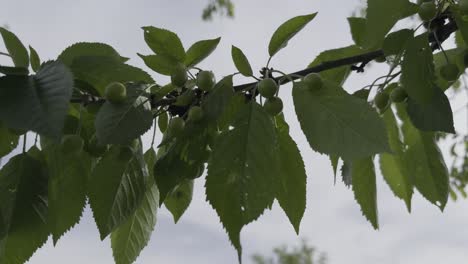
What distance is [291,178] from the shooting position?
112cm

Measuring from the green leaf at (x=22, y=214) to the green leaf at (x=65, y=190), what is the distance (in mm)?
21

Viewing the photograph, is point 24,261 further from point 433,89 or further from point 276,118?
point 433,89

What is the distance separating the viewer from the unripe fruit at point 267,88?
112cm

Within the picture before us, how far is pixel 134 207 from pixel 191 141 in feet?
0.56

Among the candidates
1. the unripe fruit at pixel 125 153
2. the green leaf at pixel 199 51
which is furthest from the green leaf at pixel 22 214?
the green leaf at pixel 199 51

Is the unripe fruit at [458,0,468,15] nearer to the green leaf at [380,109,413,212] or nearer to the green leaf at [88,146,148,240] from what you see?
the green leaf at [380,109,413,212]

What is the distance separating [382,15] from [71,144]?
0.61 m

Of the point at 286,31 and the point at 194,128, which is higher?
the point at 286,31

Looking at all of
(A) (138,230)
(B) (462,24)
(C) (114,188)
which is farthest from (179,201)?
(B) (462,24)

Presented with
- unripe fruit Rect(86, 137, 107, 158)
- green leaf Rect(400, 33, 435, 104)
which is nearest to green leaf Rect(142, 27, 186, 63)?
unripe fruit Rect(86, 137, 107, 158)

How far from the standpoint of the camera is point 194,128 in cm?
Result: 109

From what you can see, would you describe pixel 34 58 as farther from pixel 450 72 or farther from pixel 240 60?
pixel 450 72

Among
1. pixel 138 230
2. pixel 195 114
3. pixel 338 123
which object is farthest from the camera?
pixel 138 230

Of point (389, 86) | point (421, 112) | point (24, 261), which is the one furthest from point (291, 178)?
point (24, 261)
